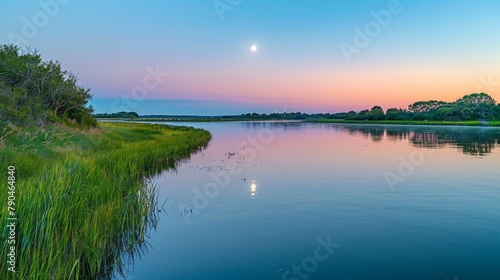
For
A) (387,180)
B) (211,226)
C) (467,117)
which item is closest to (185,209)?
(211,226)

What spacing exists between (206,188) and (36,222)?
36.6ft

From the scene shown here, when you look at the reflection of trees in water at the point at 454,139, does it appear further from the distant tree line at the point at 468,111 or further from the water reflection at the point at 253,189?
the distant tree line at the point at 468,111

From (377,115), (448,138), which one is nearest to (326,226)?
(448,138)

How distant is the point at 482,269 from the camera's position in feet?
26.0

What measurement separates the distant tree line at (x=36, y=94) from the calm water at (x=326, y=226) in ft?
33.5

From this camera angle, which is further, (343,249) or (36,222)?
(343,249)

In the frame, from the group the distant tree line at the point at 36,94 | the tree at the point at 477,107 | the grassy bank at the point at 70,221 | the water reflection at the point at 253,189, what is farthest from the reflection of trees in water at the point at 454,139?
the tree at the point at 477,107

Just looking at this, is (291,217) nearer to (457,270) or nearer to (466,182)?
(457,270)

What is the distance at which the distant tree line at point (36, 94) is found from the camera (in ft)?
68.4

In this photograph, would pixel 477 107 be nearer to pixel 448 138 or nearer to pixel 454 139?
pixel 448 138

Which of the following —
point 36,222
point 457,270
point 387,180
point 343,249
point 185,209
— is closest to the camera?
point 36,222

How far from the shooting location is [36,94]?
1083 inches

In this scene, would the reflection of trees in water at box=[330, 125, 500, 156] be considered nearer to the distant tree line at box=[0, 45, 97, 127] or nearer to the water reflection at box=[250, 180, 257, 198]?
the water reflection at box=[250, 180, 257, 198]

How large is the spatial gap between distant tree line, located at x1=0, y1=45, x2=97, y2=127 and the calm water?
1022cm
